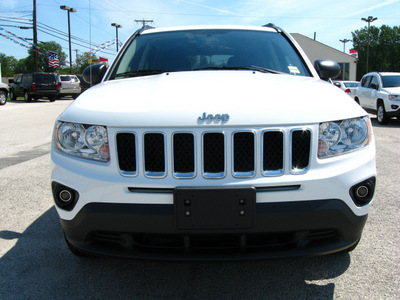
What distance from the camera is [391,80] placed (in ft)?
42.9

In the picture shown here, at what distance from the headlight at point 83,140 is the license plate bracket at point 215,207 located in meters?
0.47

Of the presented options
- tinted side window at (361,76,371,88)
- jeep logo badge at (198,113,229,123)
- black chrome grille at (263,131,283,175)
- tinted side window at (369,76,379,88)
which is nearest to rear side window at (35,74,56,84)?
tinted side window at (361,76,371,88)

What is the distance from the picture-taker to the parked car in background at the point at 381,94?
39.5 feet

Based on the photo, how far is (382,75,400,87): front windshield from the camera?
42.4 ft

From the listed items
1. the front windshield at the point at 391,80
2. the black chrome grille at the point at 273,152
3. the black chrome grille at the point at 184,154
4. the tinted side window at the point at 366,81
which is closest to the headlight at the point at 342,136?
the black chrome grille at the point at 273,152

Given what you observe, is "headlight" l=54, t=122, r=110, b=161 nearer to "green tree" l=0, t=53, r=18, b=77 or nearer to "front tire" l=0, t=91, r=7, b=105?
"front tire" l=0, t=91, r=7, b=105

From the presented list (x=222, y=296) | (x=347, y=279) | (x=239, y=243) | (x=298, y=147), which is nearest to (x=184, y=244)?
(x=239, y=243)

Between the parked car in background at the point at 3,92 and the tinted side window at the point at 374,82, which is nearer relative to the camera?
the tinted side window at the point at 374,82

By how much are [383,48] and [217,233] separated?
4774 inches

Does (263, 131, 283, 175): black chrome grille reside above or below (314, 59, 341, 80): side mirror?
below

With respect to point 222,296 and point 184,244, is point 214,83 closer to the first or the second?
point 184,244

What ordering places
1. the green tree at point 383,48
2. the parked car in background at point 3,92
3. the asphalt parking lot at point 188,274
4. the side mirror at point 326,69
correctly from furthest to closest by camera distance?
the green tree at point 383,48 < the parked car in background at point 3,92 < the side mirror at point 326,69 < the asphalt parking lot at point 188,274

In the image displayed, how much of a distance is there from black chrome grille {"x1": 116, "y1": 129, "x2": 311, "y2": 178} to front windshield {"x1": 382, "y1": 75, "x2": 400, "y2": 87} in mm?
12633

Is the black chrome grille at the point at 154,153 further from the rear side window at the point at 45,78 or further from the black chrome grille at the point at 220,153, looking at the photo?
the rear side window at the point at 45,78
